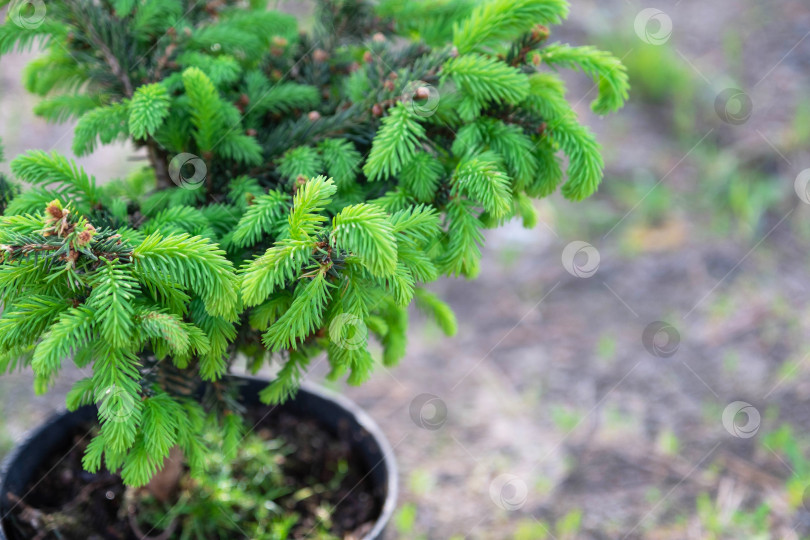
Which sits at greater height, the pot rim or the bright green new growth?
the bright green new growth

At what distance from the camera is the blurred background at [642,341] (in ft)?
7.36

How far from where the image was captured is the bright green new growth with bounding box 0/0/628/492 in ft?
3.22

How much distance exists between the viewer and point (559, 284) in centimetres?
305

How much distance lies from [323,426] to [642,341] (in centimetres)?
149

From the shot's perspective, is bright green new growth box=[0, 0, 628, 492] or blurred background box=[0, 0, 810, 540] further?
blurred background box=[0, 0, 810, 540]

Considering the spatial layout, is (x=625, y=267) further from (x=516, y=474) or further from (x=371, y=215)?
(x=371, y=215)

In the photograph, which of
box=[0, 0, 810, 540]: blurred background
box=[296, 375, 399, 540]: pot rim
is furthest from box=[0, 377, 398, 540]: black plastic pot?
box=[0, 0, 810, 540]: blurred background

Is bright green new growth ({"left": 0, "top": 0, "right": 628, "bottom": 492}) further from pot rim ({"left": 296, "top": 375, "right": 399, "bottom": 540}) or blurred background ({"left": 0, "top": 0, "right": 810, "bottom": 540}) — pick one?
blurred background ({"left": 0, "top": 0, "right": 810, "bottom": 540})

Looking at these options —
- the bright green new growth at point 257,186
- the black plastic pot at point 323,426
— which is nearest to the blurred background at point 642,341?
the black plastic pot at point 323,426

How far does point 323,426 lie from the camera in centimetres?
207

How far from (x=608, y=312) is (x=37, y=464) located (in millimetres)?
2295

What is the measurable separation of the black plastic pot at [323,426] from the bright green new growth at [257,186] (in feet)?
1.54

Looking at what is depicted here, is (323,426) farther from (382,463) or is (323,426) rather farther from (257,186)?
(257,186)

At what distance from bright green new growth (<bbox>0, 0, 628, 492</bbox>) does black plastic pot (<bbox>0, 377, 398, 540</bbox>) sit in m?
0.47
